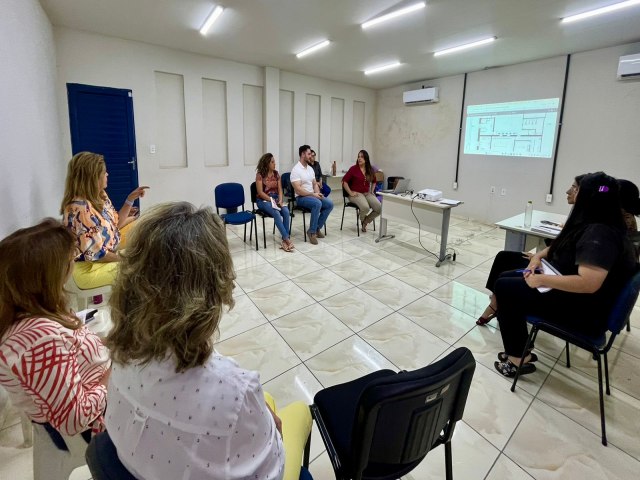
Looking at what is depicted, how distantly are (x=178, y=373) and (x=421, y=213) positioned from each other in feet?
12.5

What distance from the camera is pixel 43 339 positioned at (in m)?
0.88

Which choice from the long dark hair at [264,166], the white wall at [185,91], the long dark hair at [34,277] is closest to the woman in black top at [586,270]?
the long dark hair at [34,277]

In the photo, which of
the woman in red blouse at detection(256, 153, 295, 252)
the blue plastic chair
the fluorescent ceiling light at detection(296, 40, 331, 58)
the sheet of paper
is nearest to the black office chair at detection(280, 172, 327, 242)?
the woman in red blouse at detection(256, 153, 295, 252)

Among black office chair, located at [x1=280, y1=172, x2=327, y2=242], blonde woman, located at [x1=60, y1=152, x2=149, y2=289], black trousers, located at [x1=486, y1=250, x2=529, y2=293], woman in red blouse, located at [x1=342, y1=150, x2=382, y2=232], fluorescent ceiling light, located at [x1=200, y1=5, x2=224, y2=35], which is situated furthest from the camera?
woman in red blouse, located at [x1=342, y1=150, x2=382, y2=232]

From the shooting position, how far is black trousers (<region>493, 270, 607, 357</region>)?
5.52ft

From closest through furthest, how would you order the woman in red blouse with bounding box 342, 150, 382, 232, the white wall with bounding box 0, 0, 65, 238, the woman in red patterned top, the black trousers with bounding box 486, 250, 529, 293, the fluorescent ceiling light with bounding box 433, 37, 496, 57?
the woman in red patterned top, the white wall with bounding box 0, 0, 65, 238, the black trousers with bounding box 486, 250, 529, 293, the fluorescent ceiling light with bounding box 433, 37, 496, 57, the woman in red blouse with bounding box 342, 150, 382, 232

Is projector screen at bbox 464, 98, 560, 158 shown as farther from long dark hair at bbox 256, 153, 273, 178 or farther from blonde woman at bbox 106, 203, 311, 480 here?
blonde woman at bbox 106, 203, 311, 480

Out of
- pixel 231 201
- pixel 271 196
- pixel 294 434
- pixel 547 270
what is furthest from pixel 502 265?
pixel 231 201

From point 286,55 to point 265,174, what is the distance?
2.02 meters

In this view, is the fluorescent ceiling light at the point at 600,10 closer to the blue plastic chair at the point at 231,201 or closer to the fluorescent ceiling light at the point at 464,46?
the fluorescent ceiling light at the point at 464,46

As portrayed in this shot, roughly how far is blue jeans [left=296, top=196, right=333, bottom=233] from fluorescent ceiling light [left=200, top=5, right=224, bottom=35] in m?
2.32

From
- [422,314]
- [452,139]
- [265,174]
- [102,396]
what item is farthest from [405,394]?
[452,139]

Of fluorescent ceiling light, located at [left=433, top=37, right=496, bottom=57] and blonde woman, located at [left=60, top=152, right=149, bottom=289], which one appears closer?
blonde woman, located at [left=60, top=152, right=149, bottom=289]

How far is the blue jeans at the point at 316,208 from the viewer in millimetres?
4578
